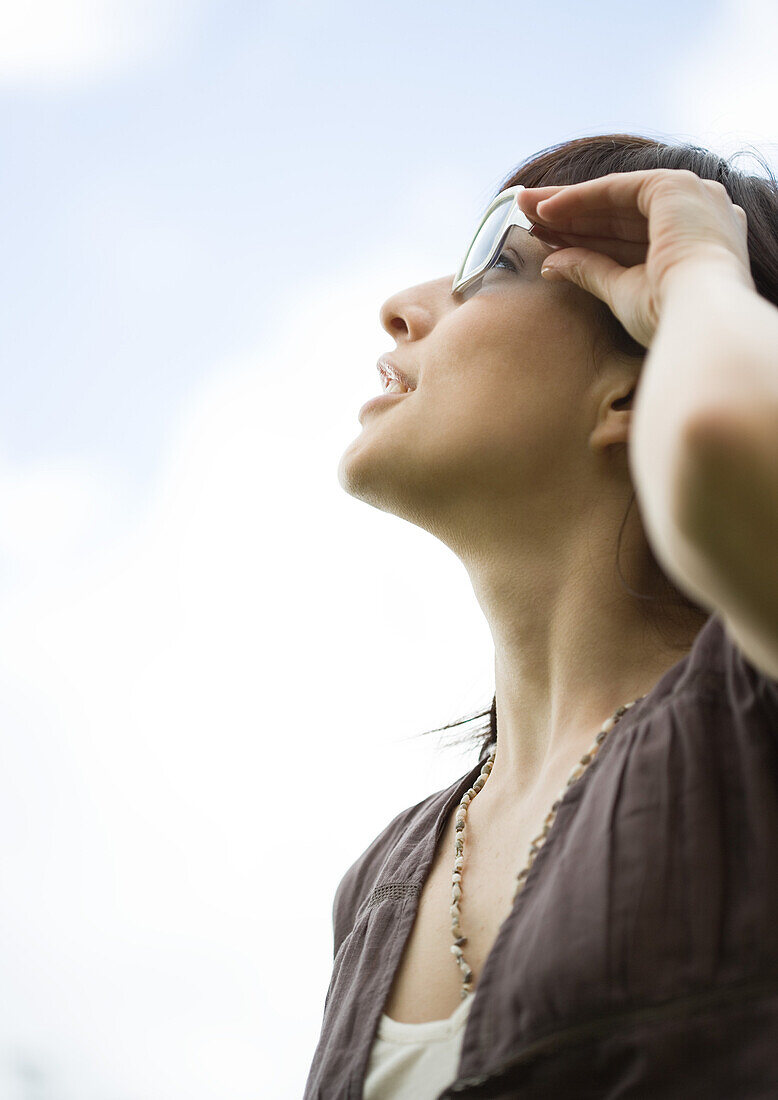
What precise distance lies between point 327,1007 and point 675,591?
82 centimetres

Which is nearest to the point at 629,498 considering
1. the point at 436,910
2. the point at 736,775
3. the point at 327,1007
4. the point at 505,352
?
the point at 505,352

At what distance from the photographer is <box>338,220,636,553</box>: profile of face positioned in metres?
1.46

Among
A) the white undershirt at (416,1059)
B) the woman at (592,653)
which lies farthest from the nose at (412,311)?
the white undershirt at (416,1059)

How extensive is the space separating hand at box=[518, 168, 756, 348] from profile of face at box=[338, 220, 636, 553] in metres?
0.09

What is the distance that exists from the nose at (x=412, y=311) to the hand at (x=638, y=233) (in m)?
0.23

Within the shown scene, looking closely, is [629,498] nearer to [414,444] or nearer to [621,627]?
[621,627]

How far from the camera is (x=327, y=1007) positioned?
5.05 ft

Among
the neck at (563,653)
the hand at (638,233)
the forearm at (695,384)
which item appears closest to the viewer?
the forearm at (695,384)

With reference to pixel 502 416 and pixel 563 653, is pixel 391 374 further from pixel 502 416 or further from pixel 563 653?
pixel 563 653

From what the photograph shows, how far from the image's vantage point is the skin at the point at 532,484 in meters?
1.44

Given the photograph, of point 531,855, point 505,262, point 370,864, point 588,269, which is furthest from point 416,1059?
point 505,262

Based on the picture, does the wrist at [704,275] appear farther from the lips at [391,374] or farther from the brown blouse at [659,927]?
the lips at [391,374]

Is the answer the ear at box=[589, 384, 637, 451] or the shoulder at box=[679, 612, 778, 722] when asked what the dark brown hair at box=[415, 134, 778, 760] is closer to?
the ear at box=[589, 384, 637, 451]

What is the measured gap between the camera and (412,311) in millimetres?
1647
